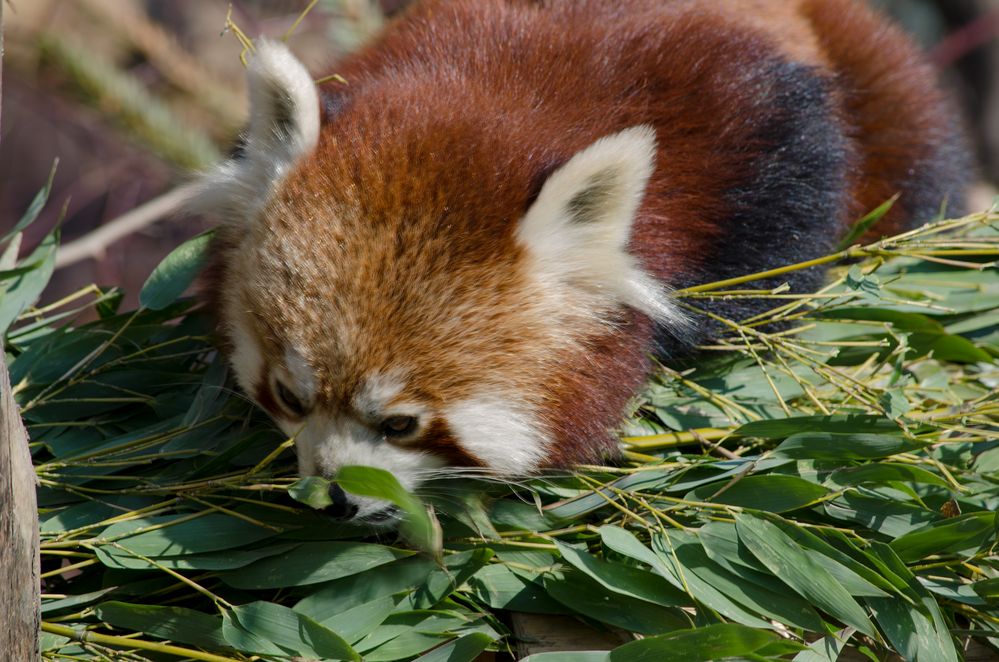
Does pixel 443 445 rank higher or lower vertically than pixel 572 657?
higher

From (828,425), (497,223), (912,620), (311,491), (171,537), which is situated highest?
(497,223)

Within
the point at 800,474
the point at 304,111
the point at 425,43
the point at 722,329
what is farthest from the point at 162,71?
the point at 800,474

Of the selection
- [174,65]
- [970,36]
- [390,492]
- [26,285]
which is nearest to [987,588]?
[390,492]

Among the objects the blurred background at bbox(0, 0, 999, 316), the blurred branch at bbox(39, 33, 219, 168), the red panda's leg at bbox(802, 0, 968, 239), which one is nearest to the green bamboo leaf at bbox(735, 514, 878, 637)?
the red panda's leg at bbox(802, 0, 968, 239)

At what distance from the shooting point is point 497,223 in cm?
210

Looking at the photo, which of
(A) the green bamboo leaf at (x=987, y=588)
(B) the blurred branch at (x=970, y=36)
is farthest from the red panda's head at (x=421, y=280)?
(B) the blurred branch at (x=970, y=36)

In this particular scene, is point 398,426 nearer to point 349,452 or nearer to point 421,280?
point 349,452

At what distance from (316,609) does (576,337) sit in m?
0.79

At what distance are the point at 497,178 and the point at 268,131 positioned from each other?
1.78 feet

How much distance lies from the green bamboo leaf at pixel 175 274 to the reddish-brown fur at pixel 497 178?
1.07 feet

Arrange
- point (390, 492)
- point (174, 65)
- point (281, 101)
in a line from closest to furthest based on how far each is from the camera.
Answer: point (390, 492) → point (281, 101) → point (174, 65)

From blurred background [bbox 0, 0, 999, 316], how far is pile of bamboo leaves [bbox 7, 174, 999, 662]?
0.64 metres

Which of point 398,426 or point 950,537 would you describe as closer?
point 950,537

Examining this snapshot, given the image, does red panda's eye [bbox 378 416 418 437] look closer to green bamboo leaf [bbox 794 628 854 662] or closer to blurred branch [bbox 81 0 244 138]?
green bamboo leaf [bbox 794 628 854 662]
